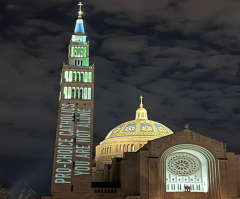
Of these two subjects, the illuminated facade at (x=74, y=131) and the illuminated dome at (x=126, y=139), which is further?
the illuminated dome at (x=126, y=139)

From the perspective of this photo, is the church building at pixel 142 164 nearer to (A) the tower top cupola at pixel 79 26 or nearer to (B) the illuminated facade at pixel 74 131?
(B) the illuminated facade at pixel 74 131

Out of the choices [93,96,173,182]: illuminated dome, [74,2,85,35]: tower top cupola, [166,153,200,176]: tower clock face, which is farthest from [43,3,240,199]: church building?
[93,96,173,182]: illuminated dome

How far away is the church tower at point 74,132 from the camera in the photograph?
4803cm

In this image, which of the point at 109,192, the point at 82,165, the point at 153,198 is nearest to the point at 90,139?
the point at 82,165

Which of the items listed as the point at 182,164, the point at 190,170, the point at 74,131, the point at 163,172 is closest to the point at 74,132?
the point at 74,131

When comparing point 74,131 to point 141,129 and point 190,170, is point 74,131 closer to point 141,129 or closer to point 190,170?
point 190,170

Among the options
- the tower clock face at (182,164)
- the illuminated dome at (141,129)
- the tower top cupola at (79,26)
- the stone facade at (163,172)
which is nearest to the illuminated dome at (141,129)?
the illuminated dome at (141,129)

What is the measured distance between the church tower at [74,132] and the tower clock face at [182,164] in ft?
35.3

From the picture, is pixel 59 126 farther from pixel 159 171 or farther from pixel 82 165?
pixel 159 171

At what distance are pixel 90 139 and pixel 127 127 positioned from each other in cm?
2045

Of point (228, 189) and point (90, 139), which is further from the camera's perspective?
point (90, 139)

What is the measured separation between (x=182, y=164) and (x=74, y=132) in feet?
49.5

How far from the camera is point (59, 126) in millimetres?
50844

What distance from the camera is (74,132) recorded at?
5066 centimetres
